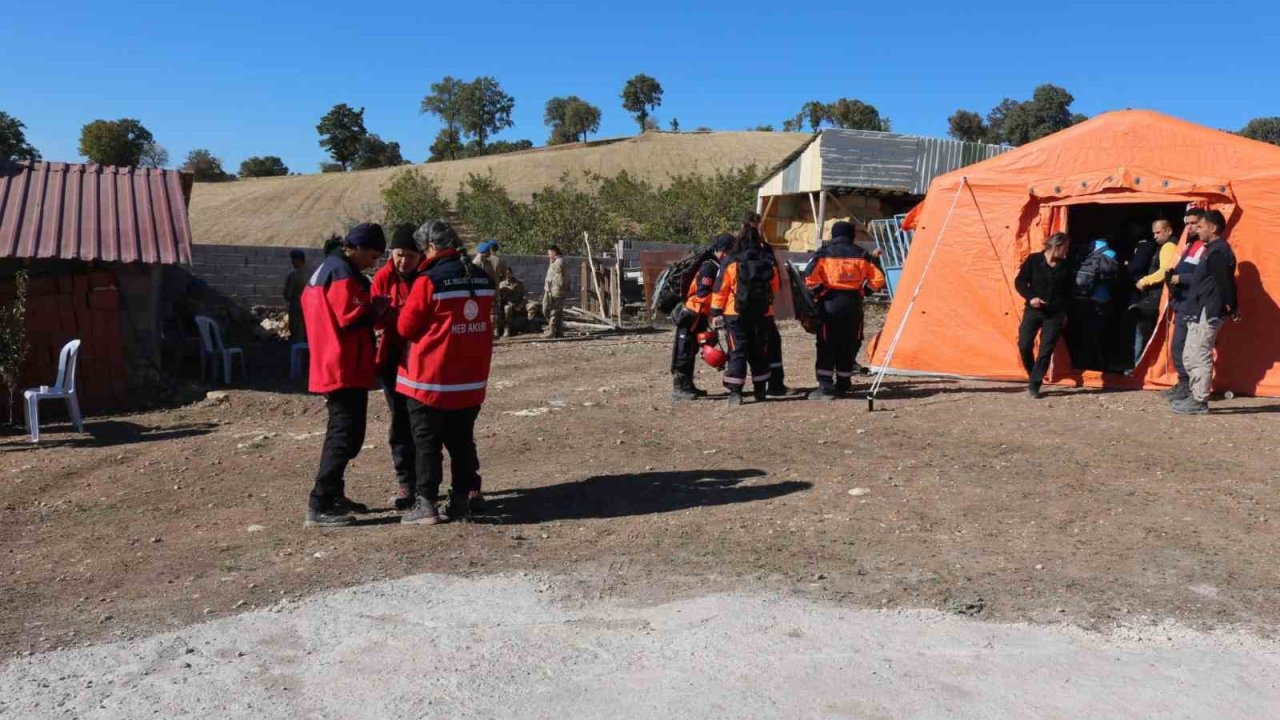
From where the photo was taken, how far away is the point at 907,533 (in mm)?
5742

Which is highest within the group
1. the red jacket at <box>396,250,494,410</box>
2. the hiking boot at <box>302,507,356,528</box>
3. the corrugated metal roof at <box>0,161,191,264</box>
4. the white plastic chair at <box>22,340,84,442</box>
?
the corrugated metal roof at <box>0,161,191,264</box>

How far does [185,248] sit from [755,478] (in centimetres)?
750

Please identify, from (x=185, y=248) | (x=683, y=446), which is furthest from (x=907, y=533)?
(x=185, y=248)

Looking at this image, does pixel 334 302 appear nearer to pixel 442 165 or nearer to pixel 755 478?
pixel 755 478

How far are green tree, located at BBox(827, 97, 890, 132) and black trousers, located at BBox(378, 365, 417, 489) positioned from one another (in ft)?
247

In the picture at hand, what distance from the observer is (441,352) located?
580cm

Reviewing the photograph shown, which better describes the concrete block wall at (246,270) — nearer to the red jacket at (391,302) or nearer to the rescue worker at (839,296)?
the rescue worker at (839,296)

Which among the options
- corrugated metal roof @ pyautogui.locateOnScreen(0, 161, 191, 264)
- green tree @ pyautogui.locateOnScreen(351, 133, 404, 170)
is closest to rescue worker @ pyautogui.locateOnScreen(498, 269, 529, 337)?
corrugated metal roof @ pyautogui.locateOnScreen(0, 161, 191, 264)

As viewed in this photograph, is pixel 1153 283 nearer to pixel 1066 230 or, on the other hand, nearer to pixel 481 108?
pixel 1066 230

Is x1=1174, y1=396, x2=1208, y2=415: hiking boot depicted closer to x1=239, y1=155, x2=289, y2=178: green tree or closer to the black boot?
the black boot

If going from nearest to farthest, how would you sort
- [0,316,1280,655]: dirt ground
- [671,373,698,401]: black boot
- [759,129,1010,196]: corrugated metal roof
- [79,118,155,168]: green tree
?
[0,316,1280,655]: dirt ground < [671,373,698,401]: black boot < [759,129,1010,196]: corrugated metal roof < [79,118,155,168]: green tree

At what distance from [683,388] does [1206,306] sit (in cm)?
451

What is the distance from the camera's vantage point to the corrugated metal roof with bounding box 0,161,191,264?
1112 centimetres

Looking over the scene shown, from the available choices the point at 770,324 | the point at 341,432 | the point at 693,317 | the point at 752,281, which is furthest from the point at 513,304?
the point at 341,432
